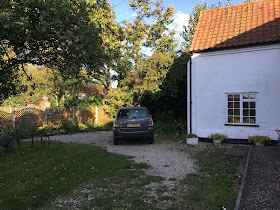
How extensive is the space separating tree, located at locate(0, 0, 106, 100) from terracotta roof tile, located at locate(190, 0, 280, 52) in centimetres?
570

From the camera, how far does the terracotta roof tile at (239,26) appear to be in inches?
353

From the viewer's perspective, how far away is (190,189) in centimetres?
429

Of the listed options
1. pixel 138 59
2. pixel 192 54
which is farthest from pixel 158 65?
pixel 192 54

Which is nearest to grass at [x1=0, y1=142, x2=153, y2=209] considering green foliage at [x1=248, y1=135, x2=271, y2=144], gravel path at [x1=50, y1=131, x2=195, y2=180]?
gravel path at [x1=50, y1=131, x2=195, y2=180]

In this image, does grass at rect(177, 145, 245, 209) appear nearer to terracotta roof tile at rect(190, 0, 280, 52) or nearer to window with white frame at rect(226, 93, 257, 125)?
window with white frame at rect(226, 93, 257, 125)

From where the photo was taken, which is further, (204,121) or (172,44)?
(172,44)

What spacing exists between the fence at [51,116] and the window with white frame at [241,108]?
31.9 feet

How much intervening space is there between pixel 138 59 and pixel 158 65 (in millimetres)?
2171

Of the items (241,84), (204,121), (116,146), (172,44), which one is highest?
(172,44)

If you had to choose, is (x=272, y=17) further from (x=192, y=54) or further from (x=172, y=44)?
(x=172, y=44)

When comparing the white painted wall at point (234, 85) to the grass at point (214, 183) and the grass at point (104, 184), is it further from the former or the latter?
the grass at point (104, 184)

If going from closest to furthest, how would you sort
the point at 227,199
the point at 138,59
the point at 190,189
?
the point at 227,199, the point at 190,189, the point at 138,59

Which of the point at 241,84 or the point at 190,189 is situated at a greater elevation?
the point at 241,84

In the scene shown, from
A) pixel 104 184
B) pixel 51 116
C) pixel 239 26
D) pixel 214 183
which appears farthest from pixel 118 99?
pixel 214 183
